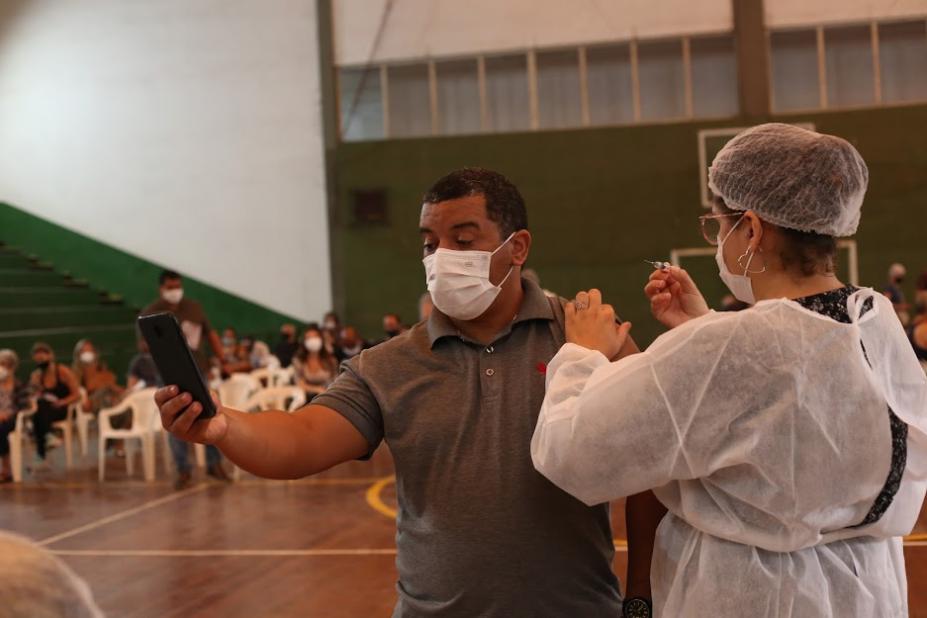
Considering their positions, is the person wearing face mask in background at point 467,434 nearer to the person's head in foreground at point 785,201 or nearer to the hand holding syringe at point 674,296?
the hand holding syringe at point 674,296

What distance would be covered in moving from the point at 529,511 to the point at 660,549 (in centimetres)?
26

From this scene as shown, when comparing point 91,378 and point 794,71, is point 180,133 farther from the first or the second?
point 794,71

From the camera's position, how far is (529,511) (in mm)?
1920

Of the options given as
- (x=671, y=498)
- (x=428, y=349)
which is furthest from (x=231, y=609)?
(x=671, y=498)

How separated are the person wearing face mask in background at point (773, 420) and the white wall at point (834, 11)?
46.0ft

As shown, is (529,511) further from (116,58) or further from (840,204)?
(116,58)

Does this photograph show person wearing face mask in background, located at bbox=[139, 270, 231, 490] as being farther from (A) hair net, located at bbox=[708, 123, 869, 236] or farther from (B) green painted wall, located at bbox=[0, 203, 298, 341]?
(B) green painted wall, located at bbox=[0, 203, 298, 341]

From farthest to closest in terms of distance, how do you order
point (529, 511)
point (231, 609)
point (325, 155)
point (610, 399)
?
point (325, 155) < point (231, 609) < point (529, 511) < point (610, 399)

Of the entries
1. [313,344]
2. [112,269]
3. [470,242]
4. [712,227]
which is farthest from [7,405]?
[712,227]

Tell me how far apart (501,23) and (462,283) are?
1396cm

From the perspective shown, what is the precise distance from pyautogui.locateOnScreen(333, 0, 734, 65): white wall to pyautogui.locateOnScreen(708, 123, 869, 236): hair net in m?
13.9

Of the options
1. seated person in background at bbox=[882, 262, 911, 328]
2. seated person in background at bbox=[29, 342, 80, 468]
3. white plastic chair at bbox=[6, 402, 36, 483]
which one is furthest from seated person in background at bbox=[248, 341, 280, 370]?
seated person in background at bbox=[882, 262, 911, 328]

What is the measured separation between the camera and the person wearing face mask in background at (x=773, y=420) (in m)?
1.55

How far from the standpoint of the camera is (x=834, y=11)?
47.2ft
